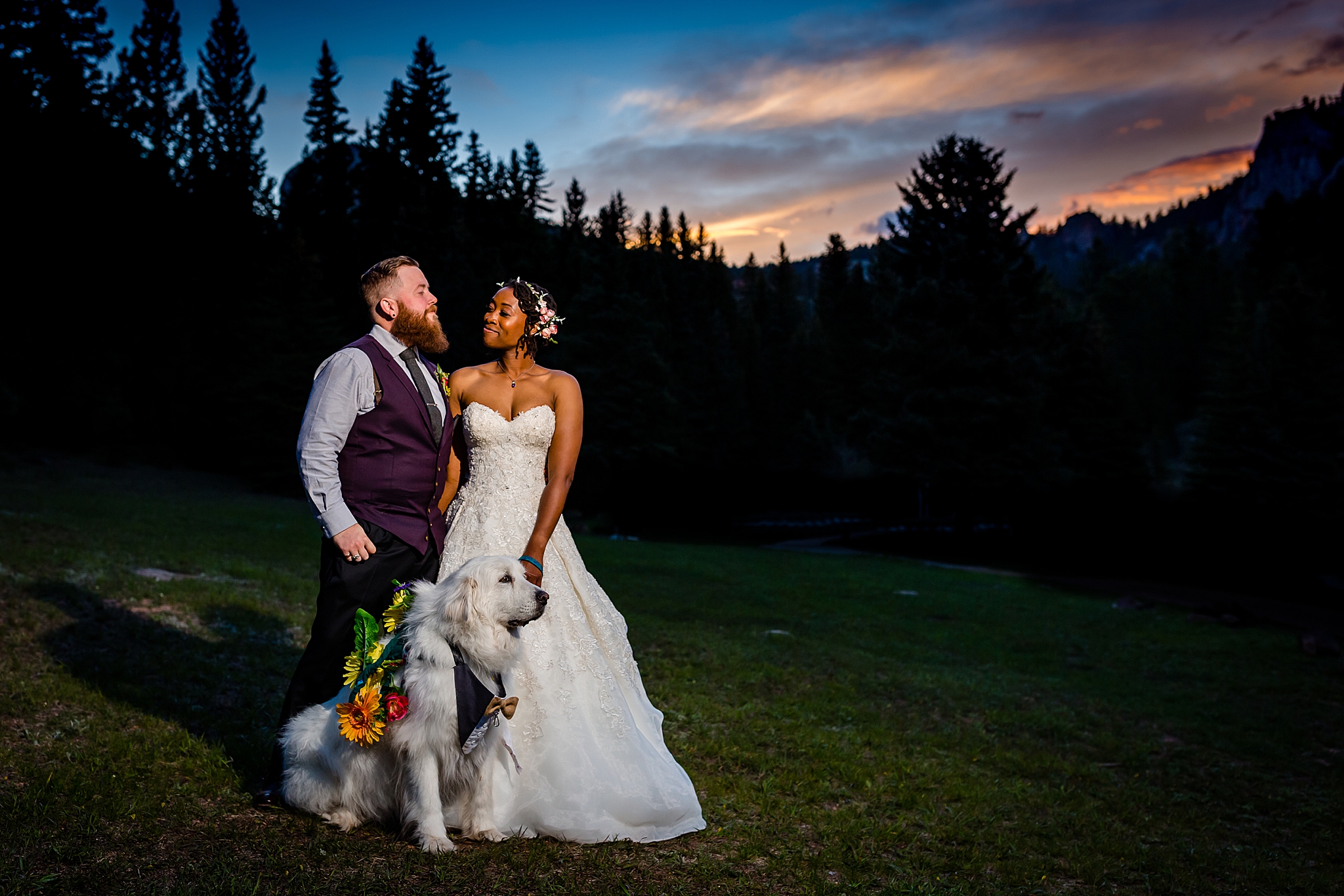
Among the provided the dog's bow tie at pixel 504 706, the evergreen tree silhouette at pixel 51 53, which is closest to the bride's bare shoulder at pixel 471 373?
the dog's bow tie at pixel 504 706

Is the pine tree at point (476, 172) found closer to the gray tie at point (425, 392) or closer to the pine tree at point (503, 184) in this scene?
the pine tree at point (503, 184)

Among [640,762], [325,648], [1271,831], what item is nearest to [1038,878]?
[640,762]

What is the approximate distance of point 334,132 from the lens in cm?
5997

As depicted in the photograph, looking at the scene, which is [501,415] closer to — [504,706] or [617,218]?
[504,706]

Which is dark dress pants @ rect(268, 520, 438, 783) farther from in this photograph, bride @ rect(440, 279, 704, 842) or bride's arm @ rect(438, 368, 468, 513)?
bride's arm @ rect(438, 368, 468, 513)

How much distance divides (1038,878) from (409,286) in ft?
16.8

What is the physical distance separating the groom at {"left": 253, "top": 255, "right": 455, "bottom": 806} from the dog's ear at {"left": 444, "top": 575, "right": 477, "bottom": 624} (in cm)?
63

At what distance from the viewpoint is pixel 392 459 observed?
14.5 ft

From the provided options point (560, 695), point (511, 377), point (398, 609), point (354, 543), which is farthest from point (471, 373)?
point (560, 695)

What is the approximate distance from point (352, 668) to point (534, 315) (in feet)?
6.94

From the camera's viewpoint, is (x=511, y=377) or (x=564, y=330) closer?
(x=511, y=377)

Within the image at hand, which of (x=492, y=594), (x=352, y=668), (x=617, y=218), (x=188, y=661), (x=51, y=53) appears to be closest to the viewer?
(x=492, y=594)

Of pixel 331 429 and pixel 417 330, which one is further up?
pixel 417 330

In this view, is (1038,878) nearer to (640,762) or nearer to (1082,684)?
(640,762)
